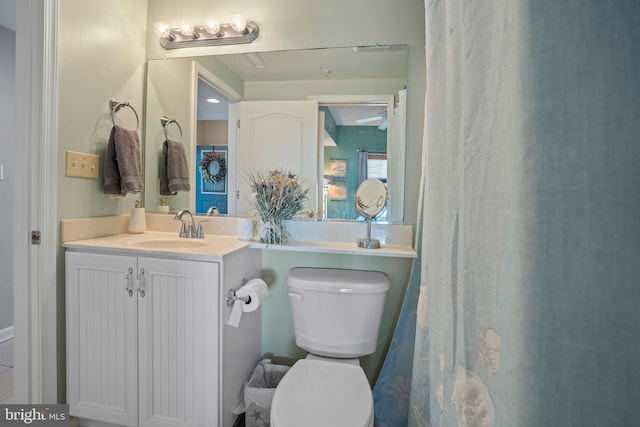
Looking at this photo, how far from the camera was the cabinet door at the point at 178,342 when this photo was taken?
1.21m

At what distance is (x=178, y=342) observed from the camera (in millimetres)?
1237

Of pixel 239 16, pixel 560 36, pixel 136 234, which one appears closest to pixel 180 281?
pixel 136 234

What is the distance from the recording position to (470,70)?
570mm

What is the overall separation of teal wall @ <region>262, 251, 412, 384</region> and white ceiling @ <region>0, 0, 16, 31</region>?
7.93ft

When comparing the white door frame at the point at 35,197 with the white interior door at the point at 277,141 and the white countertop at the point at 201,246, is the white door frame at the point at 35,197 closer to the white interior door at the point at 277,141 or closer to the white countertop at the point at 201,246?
the white countertop at the point at 201,246

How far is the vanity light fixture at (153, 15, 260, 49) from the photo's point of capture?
169cm

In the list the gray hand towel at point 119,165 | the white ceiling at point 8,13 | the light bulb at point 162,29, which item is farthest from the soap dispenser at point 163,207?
the white ceiling at point 8,13

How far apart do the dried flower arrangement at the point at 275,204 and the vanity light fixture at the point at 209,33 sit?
0.87 m

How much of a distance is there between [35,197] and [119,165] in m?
0.37

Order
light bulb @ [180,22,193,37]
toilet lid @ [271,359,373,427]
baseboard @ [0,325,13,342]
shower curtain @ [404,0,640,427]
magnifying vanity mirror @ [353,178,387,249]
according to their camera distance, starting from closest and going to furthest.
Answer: shower curtain @ [404,0,640,427]
toilet lid @ [271,359,373,427]
magnifying vanity mirror @ [353,178,387,249]
light bulb @ [180,22,193,37]
baseboard @ [0,325,13,342]

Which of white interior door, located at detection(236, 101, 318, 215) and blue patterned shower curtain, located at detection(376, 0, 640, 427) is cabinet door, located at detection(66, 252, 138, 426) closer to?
white interior door, located at detection(236, 101, 318, 215)

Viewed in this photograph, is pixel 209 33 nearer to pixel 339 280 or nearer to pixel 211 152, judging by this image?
pixel 211 152

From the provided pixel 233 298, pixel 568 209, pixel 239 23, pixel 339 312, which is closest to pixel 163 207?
pixel 233 298

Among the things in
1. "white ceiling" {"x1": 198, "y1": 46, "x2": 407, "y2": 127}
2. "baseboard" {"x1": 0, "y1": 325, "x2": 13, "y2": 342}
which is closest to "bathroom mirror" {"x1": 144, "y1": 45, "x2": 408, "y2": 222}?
"white ceiling" {"x1": 198, "y1": 46, "x2": 407, "y2": 127}
